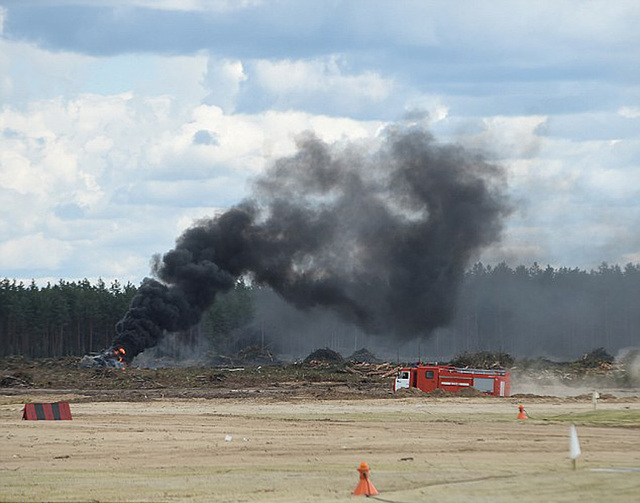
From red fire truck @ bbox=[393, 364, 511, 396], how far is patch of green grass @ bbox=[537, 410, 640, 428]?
17.3m

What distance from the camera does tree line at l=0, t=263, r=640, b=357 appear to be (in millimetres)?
149125

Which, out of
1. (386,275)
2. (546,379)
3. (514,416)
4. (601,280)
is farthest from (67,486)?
(601,280)

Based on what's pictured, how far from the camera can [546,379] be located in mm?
85250

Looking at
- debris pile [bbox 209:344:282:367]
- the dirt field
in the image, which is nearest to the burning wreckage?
debris pile [bbox 209:344:282:367]

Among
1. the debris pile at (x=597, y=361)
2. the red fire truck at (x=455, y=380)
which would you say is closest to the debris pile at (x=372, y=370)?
the debris pile at (x=597, y=361)

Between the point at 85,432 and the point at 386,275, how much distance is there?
3347 inches

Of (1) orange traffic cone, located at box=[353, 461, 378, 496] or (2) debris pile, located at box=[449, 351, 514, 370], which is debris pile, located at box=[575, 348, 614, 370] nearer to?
(2) debris pile, located at box=[449, 351, 514, 370]

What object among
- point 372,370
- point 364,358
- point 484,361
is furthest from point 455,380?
point 364,358

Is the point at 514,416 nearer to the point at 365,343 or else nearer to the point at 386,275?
the point at 386,275

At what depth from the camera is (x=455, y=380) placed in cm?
6700

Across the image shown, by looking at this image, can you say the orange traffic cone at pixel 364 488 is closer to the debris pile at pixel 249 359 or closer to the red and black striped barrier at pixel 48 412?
the red and black striped barrier at pixel 48 412

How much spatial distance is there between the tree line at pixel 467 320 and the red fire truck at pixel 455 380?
72340 mm

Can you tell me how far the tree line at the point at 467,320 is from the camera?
489 feet

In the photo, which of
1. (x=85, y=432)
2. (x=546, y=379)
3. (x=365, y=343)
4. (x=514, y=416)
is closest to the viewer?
(x=85, y=432)
